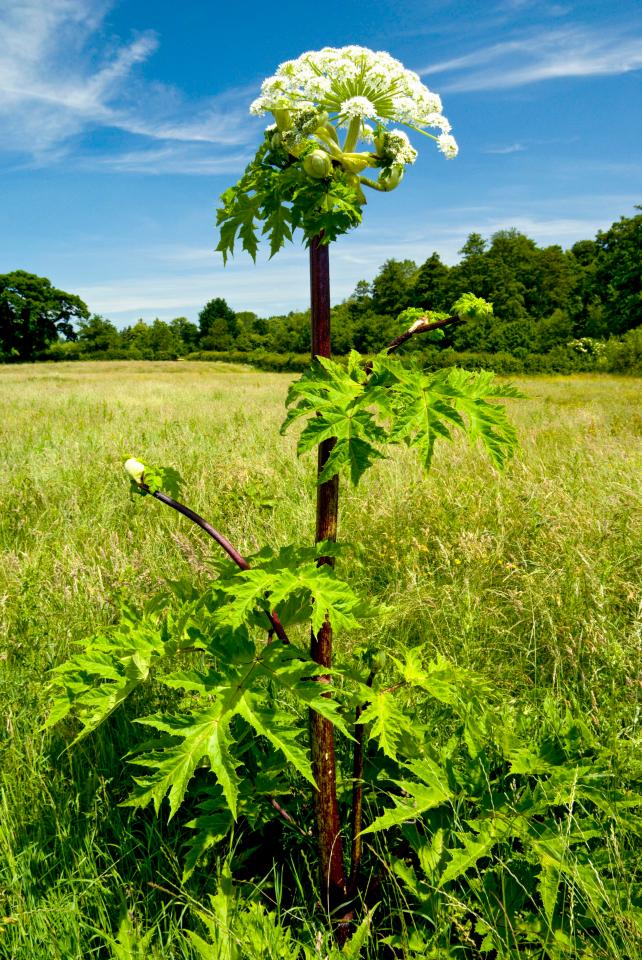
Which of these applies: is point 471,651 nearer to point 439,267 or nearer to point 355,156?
point 355,156

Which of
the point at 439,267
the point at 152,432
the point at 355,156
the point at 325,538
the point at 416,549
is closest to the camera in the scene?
the point at 355,156

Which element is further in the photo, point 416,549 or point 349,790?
point 416,549

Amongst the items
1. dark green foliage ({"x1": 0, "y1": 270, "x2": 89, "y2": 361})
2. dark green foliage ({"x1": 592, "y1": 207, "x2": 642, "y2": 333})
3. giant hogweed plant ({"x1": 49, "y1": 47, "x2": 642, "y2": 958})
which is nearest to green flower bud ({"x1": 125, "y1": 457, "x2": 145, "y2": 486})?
giant hogweed plant ({"x1": 49, "y1": 47, "x2": 642, "y2": 958})

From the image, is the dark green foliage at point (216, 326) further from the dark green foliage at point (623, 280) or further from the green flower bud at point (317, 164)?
the green flower bud at point (317, 164)

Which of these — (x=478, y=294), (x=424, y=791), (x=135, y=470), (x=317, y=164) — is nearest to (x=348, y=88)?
(x=317, y=164)

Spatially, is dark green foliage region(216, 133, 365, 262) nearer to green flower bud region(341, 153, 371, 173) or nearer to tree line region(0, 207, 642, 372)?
green flower bud region(341, 153, 371, 173)

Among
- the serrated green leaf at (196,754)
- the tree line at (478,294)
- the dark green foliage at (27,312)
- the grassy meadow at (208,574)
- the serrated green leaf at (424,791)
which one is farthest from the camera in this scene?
the dark green foliage at (27,312)

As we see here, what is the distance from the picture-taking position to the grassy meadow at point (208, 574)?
65.5 inches

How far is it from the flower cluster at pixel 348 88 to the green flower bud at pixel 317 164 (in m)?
0.18

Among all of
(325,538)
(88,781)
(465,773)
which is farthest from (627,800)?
(88,781)

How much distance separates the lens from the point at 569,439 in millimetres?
7398

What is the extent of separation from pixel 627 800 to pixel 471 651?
45.9 inches

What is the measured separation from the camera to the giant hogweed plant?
1.27 meters

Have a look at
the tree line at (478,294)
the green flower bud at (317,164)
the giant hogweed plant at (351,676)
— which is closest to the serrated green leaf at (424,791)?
the giant hogweed plant at (351,676)
